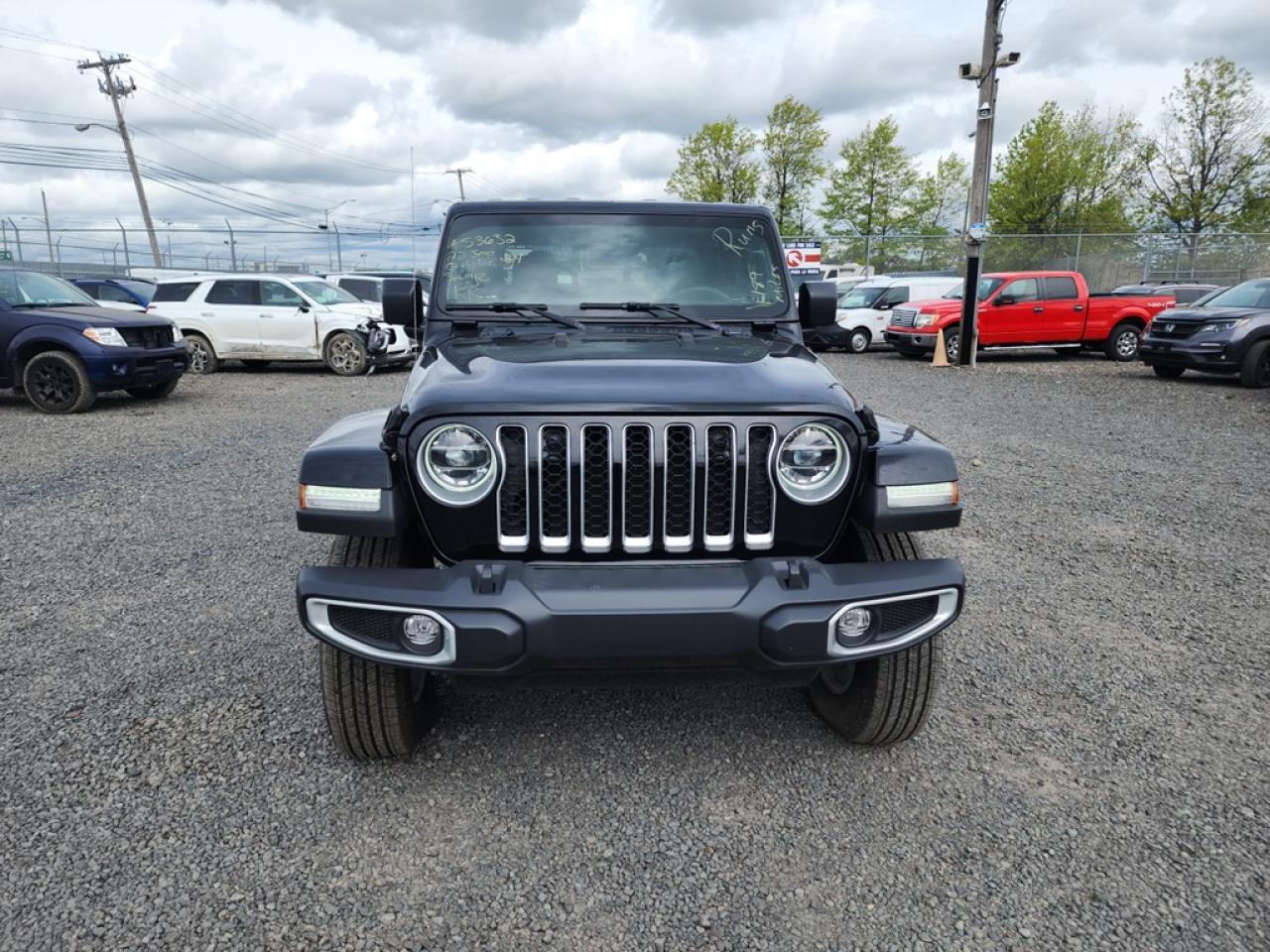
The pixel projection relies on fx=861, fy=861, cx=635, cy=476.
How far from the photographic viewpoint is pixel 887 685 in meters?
2.73

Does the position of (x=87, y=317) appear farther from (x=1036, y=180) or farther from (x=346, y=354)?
(x=1036, y=180)

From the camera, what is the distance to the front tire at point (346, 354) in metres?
14.4

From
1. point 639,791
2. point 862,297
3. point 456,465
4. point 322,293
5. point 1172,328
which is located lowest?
point 639,791

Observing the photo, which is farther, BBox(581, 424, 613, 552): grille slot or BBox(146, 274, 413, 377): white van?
BBox(146, 274, 413, 377): white van

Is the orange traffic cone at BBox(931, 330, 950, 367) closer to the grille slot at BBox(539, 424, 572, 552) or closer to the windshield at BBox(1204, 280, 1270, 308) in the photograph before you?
the windshield at BBox(1204, 280, 1270, 308)

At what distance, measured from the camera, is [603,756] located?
294 centimetres

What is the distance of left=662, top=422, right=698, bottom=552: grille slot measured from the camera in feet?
7.96

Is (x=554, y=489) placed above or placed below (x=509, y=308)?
below

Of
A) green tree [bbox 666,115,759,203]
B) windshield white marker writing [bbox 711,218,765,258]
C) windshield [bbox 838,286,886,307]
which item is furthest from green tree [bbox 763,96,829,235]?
windshield white marker writing [bbox 711,218,765,258]

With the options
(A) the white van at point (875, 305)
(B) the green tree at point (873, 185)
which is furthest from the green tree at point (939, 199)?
(A) the white van at point (875, 305)

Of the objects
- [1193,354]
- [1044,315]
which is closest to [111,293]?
[1044,315]

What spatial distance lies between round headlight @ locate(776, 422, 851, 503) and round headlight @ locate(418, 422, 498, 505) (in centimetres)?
83

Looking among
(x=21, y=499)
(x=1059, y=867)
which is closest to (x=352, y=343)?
(x=21, y=499)

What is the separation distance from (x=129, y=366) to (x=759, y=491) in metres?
10.1
